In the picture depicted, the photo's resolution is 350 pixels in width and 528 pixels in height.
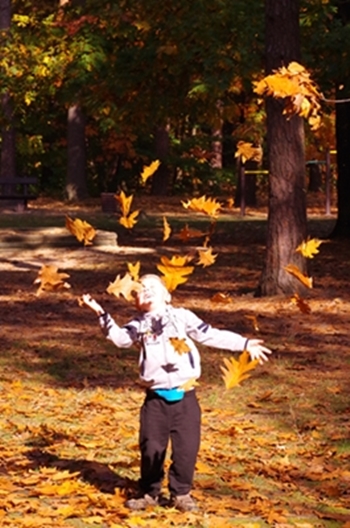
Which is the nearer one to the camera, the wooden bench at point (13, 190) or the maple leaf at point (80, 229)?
the maple leaf at point (80, 229)

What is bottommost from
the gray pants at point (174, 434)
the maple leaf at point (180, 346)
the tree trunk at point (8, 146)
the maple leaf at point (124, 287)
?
the gray pants at point (174, 434)

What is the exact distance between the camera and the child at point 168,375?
793cm

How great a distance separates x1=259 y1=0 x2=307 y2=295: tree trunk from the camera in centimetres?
1798

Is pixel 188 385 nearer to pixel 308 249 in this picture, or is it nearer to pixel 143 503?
pixel 143 503

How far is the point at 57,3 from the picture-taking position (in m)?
47.8

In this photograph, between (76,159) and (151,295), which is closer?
(151,295)

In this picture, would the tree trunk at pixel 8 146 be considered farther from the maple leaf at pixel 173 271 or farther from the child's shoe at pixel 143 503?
the child's shoe at pixel 143 503

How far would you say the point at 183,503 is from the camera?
798cm

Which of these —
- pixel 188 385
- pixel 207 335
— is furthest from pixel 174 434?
pixel 207 335

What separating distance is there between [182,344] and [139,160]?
45.7 metres

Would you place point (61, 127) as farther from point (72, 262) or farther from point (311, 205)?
point (72, 262)

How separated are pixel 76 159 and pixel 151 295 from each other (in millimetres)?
36552

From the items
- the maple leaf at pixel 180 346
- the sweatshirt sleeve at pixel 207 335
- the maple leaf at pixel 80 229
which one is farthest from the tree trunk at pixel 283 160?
the maple leaf at pixel 180 346

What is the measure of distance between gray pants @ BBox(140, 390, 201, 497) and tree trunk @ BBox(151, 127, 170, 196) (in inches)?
1577
